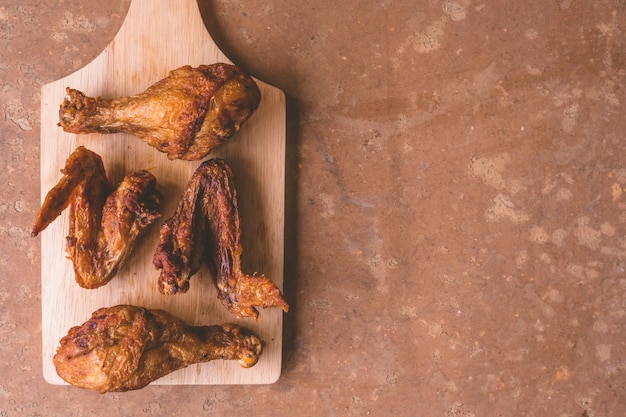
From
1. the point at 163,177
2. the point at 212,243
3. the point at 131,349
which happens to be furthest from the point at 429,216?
the point at 131,349

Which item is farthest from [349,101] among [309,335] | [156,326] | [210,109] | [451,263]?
[156,326]

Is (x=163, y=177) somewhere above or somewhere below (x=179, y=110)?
below

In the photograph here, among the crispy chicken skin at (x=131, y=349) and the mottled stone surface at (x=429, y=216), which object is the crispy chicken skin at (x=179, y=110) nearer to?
the mottled stone surface at (x=429, y=216)

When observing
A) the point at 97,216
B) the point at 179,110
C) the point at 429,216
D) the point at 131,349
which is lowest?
the point at 131,349

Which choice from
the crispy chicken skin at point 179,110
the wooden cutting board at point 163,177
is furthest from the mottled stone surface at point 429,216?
the crispy chicken skin at point 179,110

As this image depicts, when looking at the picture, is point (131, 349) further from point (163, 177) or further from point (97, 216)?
point (163, 177)

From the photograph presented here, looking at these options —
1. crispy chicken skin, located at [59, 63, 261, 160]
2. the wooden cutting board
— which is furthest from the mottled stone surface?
crispy chicken skin, located at [59, 63, 261, 160]

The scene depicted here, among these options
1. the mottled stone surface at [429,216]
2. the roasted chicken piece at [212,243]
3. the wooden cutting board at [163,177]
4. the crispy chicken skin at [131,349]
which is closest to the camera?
the crispy chicken skin at [131,349]

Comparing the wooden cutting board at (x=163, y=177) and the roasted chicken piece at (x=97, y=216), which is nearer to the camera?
the roasted chicken piece at (x=97, y=216)
